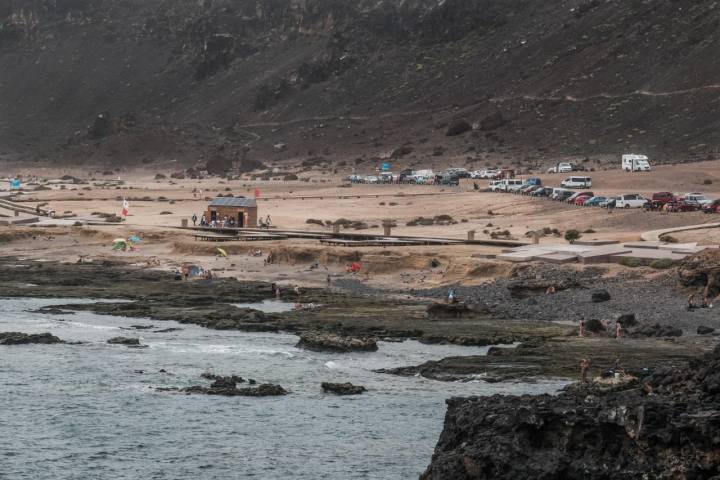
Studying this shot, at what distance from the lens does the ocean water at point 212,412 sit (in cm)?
3188

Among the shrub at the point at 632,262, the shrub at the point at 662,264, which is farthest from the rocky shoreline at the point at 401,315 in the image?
the shrub at the point at 662,264

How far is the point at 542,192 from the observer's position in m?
101

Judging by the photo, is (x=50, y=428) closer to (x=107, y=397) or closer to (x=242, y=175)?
(x=107, y=397)

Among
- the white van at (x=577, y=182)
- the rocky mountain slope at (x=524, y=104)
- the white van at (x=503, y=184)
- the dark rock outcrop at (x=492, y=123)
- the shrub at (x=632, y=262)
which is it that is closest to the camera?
the shrub at (x=632, y=262)

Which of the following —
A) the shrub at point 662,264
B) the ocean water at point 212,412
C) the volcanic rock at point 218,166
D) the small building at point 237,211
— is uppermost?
the volcanic rock at point 218,166

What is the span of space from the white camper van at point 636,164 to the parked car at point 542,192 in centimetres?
1378

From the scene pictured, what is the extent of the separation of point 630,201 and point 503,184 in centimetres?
2095

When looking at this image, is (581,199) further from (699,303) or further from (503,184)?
(699,303)

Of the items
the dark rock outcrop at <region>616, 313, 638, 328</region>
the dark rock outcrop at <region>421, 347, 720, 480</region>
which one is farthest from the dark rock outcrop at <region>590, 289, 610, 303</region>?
the dark rock outcrop at <region>421, 347, 720, 480</region>

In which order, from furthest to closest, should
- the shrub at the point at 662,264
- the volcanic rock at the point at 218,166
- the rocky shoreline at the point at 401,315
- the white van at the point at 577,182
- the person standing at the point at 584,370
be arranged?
1. the volcanic rock at the point at 218,166
2. the white van at the point at 577,182
3. the shrub at the point at 662,264
4. the rocky shoreline at the point at 401,315
5. the person standing at the point at 584,370

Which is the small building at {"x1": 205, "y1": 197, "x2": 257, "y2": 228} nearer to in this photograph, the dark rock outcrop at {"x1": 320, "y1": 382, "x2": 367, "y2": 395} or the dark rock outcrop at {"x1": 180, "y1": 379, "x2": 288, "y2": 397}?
the dark rock outcrop at {"x1": 180, "y1": 379, "x2": 288, "y2": 397}

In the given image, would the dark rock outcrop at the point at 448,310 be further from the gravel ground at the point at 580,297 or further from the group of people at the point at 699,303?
the group of people at the point at 699,303

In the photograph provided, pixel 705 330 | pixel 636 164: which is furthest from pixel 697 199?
pixel 705 330

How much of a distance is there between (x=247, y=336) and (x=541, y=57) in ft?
439
